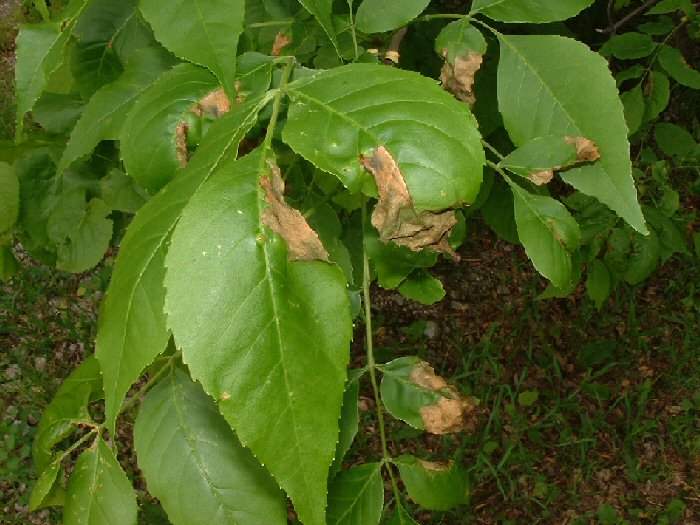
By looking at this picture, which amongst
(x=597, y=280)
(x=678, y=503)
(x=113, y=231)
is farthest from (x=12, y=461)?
(x=678, y=503)

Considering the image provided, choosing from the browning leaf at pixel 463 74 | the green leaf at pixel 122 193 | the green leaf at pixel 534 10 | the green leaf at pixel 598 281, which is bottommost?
the green leaf at pixel 598 281

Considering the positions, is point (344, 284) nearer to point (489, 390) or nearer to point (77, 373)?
point (77, 373)

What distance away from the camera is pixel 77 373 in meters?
1.34

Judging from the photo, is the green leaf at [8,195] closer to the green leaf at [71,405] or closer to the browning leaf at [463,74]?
the green leaf at [71,405]

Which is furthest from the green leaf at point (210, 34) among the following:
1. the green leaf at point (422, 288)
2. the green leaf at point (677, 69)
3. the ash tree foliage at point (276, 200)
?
the green leaf at point (677, 69)

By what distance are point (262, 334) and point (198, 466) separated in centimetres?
58

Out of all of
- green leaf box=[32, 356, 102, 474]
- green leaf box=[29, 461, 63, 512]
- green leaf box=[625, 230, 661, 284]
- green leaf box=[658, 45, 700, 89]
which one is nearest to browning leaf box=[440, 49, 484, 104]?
green leaf box=[32, 356, 102, 474]

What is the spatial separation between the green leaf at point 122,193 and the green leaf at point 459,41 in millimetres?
872

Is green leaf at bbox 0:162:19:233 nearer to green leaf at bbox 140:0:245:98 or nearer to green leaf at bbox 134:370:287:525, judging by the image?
green leaf at bbox 134:370:287:525

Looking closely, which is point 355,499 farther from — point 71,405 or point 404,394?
point 71,405

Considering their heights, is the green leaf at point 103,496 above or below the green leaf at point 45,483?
above

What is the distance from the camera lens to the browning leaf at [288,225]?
659 millimetres

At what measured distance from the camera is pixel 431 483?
131cm

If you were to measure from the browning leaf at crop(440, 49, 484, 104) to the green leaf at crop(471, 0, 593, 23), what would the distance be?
0.23 feet
